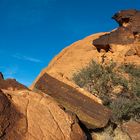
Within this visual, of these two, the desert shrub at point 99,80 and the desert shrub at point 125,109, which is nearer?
the desert shrub at point 125,109

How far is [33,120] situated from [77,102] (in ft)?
13.0

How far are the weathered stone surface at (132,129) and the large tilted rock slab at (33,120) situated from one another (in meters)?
3.26

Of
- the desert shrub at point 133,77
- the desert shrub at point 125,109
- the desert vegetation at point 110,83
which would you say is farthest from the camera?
the desert shrub at point 133,77

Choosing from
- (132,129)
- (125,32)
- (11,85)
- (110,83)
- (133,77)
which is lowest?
(132,129)

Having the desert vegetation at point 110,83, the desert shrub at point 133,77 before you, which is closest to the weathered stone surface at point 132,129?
the desert vegetation at point 110,83

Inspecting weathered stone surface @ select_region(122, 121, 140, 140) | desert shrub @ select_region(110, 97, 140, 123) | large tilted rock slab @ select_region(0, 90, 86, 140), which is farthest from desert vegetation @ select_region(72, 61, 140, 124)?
large tilted rock slab @ select_region(0, 90, 86, 140)

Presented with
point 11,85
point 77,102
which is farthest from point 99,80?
point 11,85

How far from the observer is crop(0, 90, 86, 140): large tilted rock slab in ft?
27.3

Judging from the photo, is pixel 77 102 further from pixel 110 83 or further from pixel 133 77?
pixel 133 77

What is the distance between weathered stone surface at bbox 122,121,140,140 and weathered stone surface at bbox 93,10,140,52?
1592 cm

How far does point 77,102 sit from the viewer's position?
12.7 meters

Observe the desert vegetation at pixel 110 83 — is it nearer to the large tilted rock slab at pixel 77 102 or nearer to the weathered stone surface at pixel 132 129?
the weathered stone surface at pixel 132 129

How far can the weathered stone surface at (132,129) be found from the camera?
1246 centimetres

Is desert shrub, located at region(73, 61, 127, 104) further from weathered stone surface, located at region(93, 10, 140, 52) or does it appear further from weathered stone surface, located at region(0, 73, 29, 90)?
weathered stone surface, located at region(0, 73, 29, 90)
